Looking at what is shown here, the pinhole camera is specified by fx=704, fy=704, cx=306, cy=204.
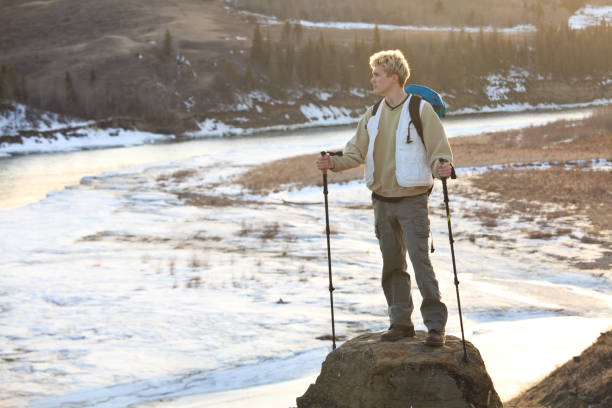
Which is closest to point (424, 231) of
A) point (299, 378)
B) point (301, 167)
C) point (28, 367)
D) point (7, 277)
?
point (299, 378)

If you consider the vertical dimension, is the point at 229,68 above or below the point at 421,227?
above

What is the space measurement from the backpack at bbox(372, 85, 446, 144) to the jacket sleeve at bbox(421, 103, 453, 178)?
50mm

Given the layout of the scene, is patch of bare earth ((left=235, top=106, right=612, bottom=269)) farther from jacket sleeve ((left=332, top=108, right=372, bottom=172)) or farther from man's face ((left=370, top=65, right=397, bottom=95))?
man's face ((left=370, top=65, right=397, bottom=95))

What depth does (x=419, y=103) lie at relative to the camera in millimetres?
5980

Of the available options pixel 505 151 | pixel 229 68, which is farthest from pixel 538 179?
pixel 229 68

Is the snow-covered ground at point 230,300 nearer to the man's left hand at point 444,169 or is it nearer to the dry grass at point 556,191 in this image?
the dry grass at point 556,191

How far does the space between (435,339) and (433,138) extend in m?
1.67

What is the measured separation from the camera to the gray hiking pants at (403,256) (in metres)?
5.87

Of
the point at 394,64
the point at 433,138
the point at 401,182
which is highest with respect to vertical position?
the point at 394,64

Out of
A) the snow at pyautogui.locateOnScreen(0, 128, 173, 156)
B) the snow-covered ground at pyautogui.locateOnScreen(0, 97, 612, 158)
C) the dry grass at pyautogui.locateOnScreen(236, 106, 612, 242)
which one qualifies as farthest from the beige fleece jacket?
the snow at pyautogui.locateOnScreen(0, 128, 173, 156)

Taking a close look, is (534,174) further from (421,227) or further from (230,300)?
(421,227)

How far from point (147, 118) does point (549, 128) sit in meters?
65.4

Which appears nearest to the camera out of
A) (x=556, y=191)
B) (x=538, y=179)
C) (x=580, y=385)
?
(x=580, y=385)

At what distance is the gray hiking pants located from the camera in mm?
5867
